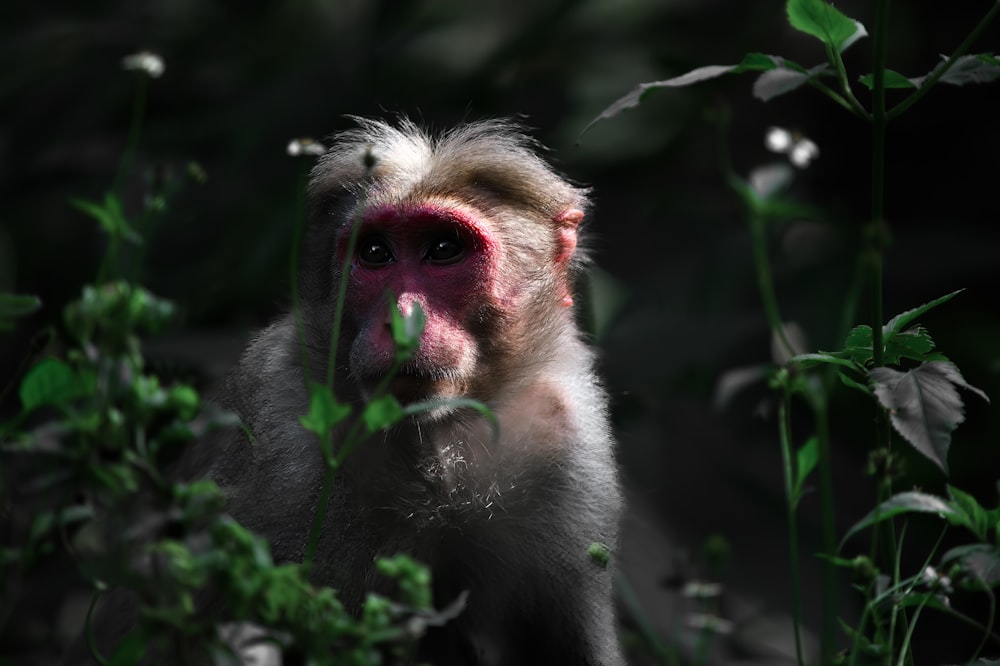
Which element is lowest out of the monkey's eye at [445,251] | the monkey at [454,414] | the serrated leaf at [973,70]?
the monkey at [454,414]

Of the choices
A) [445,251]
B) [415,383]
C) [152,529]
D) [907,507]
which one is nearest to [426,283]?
[445,251]

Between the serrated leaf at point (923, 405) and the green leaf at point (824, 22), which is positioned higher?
the green leaf at point (824, 22)

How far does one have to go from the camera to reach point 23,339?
17.6ft

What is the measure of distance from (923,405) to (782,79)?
60 centimetres

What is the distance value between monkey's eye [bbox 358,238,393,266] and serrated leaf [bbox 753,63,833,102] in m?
1.49

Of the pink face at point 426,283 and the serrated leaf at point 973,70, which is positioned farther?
the pink face at point 426,283

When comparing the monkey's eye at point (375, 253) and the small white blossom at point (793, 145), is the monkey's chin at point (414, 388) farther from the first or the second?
the small white blossom at point (793, 145)

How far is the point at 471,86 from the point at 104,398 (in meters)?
3.70

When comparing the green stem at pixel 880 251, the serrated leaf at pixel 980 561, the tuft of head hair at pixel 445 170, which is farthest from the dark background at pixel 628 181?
the serrated leaf at pixel 980 561

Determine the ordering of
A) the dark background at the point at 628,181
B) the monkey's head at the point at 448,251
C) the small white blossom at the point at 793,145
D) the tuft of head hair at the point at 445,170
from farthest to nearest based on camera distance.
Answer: the dark background at the point at 628,181
the tuft of head hair at the point at 445,170
the monkey's head at the point at 448,251
the small white blossom at the point at 793,145

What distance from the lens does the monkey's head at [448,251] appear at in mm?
3215

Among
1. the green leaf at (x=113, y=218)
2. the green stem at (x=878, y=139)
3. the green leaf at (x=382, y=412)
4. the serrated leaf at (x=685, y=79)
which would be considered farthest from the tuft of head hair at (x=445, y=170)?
the green leaf at (x=382, y=412)

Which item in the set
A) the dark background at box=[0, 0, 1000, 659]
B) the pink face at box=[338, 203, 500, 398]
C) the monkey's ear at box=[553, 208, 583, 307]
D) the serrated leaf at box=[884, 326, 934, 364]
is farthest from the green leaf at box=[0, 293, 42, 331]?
the dark background at box=[0, 0, 1000, 659]

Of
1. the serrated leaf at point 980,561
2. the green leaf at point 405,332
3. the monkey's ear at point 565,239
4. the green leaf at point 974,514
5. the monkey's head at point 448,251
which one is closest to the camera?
the green leaf at point 405,332
